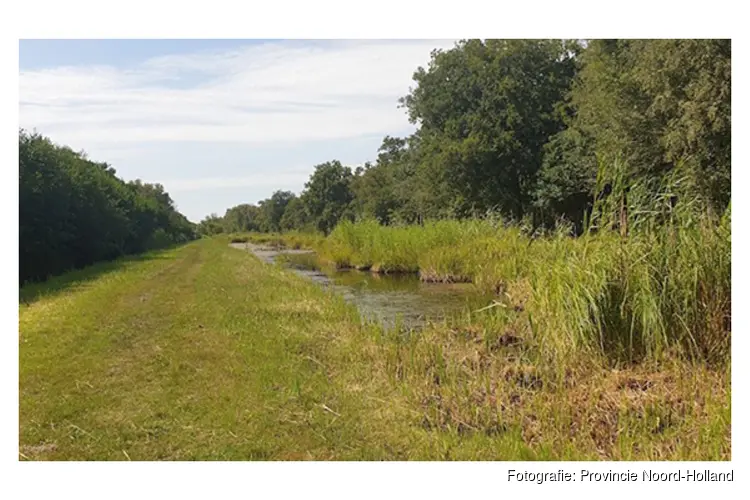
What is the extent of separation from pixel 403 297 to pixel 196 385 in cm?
755

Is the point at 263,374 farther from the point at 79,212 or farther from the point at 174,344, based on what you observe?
the point at 79,212

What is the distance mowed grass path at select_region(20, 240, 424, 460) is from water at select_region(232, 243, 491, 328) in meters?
1.06

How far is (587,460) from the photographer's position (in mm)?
3910

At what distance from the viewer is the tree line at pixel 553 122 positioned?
54.8ft

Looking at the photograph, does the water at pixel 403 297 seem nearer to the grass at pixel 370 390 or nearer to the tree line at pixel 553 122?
the grass at pixel 370 390

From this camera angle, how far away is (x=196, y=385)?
223 inches

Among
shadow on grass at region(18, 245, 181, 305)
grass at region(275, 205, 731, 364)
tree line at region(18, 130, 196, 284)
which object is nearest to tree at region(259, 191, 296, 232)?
tree line at region(18, 130, 196, 284)

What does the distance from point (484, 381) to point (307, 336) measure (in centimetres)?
295

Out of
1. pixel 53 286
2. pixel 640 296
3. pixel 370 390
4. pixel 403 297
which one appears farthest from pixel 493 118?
pixel 370 390

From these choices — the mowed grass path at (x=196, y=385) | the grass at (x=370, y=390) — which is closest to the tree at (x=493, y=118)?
the mowed grass path at (x=196, y=385)

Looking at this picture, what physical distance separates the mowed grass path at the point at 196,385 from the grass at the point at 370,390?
0.06ft

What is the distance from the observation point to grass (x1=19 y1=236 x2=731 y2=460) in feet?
13.9

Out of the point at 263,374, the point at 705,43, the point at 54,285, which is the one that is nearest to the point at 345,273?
the point at 54,285

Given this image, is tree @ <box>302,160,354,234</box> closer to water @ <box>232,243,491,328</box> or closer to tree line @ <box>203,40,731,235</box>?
tree line @ <box>203,40,731,235</box>
